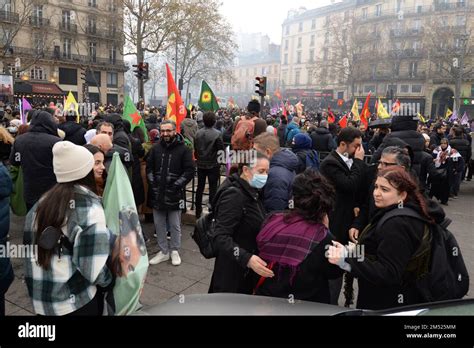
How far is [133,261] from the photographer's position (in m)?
2.16

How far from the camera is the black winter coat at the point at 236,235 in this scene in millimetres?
2543

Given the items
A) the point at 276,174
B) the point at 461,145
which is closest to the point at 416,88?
the point at 461,145

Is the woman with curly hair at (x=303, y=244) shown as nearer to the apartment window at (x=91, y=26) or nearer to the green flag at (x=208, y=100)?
the green flag at (x=208, y=100)

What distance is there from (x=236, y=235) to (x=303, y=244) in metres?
0.61

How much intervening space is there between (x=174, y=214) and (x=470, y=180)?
11.7m

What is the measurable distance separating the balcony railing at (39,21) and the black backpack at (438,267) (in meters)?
45.2

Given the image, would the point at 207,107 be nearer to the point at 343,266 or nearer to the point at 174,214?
the point at 174,214

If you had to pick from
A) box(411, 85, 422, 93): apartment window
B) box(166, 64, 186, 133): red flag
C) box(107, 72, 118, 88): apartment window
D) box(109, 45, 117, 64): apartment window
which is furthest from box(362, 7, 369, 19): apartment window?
box(166, 64, 186, 133): red flag

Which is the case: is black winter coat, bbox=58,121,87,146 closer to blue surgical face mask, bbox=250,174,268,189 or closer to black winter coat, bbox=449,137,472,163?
blue surgical face mask, bbox=250,174,268,189

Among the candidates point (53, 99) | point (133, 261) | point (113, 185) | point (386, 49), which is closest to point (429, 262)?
point (133, 261)

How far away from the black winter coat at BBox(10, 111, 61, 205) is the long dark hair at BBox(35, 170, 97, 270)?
2739mm

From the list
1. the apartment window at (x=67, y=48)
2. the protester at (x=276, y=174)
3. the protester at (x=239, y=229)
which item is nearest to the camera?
the protester at (x=239, y=229)

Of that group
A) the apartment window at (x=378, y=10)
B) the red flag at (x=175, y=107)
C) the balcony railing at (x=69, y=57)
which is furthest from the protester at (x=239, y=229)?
the apartment window at (x=378, y=10)

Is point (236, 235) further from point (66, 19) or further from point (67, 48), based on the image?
point (66, 19)
